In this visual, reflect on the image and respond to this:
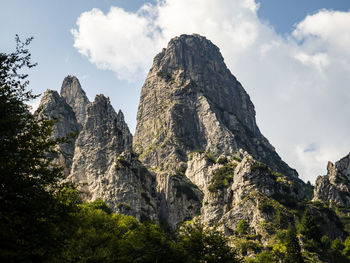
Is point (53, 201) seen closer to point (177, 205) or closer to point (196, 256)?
point (196, 256)

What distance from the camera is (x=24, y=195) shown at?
68.1 feet

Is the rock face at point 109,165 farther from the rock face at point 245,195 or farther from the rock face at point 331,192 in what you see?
the rock face at point 331,192

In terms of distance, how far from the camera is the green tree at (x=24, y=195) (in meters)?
18.3

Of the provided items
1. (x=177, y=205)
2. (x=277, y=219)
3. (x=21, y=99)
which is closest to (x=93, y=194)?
(x=177, y=205)

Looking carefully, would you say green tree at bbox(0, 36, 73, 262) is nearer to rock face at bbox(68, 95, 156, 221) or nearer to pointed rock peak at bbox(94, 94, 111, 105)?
rock face at bbox(68, 95, 156, 221)

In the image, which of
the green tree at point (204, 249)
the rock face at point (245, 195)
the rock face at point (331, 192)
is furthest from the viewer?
the rock face at point (331, 192)

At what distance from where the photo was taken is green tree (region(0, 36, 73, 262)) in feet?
60.1

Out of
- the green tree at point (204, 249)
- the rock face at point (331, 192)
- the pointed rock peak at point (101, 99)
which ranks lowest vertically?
the green tree at point (204, 249)

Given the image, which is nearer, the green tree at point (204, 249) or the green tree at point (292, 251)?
the green tree at point (204, 249)

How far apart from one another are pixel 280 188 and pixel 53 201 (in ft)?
413

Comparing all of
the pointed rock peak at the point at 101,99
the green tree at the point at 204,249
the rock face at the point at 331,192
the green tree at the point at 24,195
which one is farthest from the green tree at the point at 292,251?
the pointed rock peak at the point at 101,99

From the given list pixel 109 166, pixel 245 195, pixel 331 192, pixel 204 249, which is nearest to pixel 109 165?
pixel 109 166

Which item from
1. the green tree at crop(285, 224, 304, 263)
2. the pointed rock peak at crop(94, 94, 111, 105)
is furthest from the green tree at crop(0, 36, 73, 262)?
the pointed rock peak at crop(94, 94, 111, 105)

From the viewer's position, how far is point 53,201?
21.7 m
